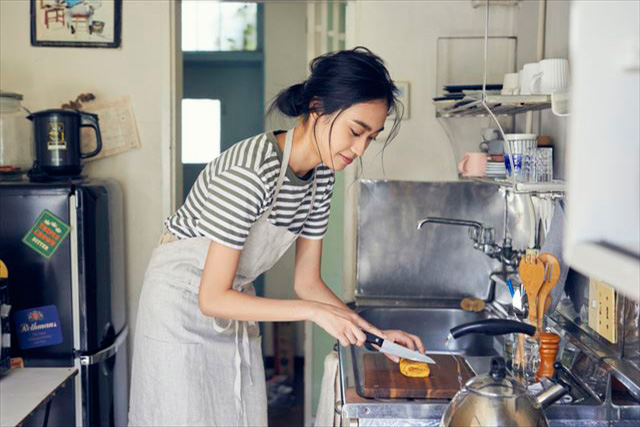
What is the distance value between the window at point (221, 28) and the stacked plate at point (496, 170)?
10.2 ft

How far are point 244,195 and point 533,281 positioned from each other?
0.74m

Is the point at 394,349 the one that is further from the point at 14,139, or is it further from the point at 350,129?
the point at 14,139

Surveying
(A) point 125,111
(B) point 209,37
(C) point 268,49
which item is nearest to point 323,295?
(A) point 125,111

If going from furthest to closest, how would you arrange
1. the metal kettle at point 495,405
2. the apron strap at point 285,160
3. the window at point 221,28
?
the window at point 221,28 < the apron strap at point 285,160 < the metal kettle at point 495,405

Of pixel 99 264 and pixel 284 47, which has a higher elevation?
pixel 284 47

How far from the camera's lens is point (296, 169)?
1767 mm

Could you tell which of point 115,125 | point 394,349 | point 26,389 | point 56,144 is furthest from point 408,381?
Result: point 115,125

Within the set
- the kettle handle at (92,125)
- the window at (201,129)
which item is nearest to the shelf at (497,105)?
the kettle handle at (92,125)

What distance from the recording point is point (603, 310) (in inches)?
67.4

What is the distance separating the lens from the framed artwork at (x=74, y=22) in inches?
106

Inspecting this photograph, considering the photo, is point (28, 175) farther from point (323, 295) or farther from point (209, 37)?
point (209, 37)

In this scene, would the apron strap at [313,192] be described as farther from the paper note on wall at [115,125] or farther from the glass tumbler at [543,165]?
the paper note on wall at [115,125]

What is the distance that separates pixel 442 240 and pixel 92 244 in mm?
→ 1223

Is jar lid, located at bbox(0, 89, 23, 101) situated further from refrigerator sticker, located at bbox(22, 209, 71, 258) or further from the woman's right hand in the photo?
the woman's right hand
